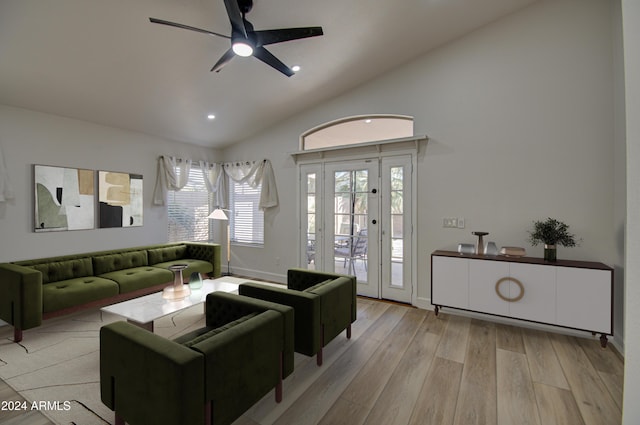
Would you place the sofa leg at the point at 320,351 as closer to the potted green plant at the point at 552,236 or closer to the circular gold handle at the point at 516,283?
the circular gold handle at the point at 516,283

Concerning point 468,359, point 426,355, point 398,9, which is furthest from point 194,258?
point 398,9

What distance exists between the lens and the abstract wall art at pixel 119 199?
4453 mm

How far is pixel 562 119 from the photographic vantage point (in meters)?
3.27

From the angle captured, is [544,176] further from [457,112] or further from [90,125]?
[90,125]

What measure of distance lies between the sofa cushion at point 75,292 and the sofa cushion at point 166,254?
3.23 feet

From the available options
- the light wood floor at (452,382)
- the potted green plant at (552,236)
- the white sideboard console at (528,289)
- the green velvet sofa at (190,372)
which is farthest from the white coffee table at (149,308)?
the potted green plant at (552,236)

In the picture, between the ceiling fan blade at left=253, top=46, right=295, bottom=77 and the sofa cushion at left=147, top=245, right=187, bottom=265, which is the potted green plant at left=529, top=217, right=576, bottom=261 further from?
the sofa cushion at left=147, top=245, right=187, bottom=265

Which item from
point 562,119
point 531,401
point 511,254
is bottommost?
point 531,401

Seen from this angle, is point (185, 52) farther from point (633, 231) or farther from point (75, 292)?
point (633, 231)

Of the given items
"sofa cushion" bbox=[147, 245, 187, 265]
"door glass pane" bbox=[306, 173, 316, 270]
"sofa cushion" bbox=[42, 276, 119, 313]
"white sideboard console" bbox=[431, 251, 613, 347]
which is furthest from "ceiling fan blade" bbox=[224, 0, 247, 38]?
"sofa cushion" bbox=[147, 245, 187, 265]

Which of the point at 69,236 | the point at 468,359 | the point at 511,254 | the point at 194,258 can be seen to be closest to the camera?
the point at 468,359

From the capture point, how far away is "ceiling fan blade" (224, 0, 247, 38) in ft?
6.55

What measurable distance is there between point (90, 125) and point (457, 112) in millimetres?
5164

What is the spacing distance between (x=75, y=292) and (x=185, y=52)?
297cm
